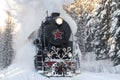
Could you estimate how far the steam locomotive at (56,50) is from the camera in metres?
17.8

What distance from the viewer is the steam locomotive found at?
17844 mm

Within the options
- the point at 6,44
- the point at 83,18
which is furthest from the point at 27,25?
the point at 83,18

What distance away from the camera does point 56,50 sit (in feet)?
60.3

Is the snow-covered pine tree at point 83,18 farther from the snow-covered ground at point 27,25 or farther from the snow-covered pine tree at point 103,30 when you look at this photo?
the snow-covered ground at point 27,25

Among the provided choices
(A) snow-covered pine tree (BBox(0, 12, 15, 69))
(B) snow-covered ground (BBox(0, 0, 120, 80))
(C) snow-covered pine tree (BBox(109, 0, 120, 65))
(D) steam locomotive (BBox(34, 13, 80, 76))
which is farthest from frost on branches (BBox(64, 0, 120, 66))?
(A) snow-covered pine tree (BBox(0, 12, 15, 69))

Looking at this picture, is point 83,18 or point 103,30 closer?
point 103,30

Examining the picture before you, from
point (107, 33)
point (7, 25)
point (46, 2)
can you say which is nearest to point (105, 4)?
point (107, 33)

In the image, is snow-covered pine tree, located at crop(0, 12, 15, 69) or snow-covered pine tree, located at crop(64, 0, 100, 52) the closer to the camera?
snow-covered pine tree, located at crop(0, 12, 15, 69)

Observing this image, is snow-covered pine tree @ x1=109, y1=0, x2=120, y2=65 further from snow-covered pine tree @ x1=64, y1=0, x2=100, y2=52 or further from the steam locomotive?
snow-covered pine tree @ x1=64, y1=0, x2=100, y2=52

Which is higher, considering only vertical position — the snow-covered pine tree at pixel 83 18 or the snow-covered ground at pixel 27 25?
the snow-covered pine tree at pixel 83 18

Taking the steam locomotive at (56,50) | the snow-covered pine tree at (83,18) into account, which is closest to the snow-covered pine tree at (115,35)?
the steam locomotive at (56,50)

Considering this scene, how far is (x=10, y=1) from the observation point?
24.9 metres

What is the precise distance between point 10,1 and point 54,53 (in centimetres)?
813

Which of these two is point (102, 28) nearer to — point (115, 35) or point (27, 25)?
point (115, 35)
